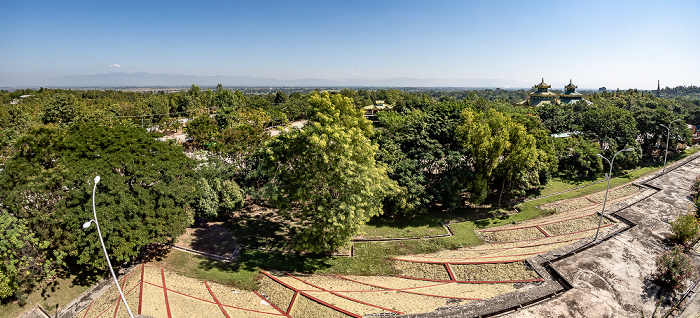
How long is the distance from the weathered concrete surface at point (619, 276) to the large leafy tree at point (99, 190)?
15.9 meters

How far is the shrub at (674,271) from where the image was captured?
12.3 metres

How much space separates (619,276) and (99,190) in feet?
78.1

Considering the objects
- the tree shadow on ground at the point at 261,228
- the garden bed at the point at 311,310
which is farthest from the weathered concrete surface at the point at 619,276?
the tree shadow on ground at the point at 261,228

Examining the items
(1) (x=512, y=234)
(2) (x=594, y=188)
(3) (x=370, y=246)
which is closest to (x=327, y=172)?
(3) (x=370, y=246)

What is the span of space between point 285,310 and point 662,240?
20.1m

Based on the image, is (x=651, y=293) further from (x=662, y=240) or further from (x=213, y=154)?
(x=213, y=154)

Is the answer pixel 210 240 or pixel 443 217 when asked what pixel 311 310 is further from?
pixel 443 217

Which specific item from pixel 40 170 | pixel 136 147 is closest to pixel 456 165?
pixel 136 147

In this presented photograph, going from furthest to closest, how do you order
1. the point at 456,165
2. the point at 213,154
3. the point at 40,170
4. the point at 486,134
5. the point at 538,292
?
the point at 213,154 → the point at 456,165 → the point at 486,134 → the point at 40,170 → the point at 538,292

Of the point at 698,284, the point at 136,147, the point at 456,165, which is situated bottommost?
the point at 698,284

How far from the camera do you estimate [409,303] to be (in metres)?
12.5

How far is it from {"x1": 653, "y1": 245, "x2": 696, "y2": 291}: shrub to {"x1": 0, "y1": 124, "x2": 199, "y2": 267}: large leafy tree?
21618mm

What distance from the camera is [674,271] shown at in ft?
40.6

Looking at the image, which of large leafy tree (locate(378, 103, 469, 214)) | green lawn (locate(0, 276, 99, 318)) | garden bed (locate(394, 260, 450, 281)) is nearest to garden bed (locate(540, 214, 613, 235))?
large leafy tree (locate(378, 103, 469, 214))
